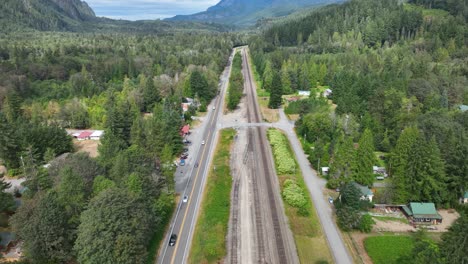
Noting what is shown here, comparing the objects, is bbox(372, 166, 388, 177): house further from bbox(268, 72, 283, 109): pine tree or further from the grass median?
bbox(268, 72, 283, 109): pine tree

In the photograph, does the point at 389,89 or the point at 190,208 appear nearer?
the point at 190,208

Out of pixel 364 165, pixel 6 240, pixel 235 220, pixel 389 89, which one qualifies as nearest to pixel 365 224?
pixel 364 165

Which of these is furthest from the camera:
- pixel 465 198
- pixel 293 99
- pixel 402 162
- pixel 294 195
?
pixel 293 99

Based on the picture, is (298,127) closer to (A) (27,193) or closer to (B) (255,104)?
(B) (255,104)

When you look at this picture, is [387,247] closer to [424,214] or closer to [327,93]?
[424,214]

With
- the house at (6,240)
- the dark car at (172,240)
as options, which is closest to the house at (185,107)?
the dark car at (172,240)

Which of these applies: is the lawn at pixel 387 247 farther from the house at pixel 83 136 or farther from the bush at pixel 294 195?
the house at pixel 83 136
